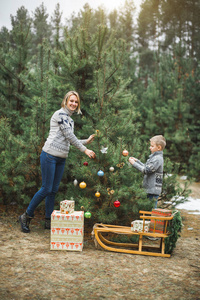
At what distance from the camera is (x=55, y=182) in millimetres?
4000

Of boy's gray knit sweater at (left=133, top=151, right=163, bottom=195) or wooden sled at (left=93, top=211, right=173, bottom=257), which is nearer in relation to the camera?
wooden sled at (left=93, top=211, right=173, bottom=257)

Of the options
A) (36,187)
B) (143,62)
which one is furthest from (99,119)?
(143,62)

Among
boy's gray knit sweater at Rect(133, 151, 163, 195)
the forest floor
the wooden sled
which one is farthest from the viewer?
boy's gray knit sweater at Rect(133, 151, 163, 195)

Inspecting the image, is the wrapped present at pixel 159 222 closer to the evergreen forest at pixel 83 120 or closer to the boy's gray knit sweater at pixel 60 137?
the evergreen forest at pixel 83 120

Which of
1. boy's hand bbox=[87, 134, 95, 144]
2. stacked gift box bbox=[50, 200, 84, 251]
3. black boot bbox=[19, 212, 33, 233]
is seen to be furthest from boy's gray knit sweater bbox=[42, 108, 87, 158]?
black boot bbox=[19, 212, 33, 233]

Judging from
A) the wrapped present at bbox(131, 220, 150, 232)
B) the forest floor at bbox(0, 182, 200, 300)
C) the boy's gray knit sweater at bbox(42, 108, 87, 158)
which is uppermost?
the boy's gray knit sweater at bbox(42, 108, 87, 158)

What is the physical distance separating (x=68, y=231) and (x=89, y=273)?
742 mm

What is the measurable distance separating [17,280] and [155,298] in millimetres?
1266

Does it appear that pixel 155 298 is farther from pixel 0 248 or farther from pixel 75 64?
pixel 75 64

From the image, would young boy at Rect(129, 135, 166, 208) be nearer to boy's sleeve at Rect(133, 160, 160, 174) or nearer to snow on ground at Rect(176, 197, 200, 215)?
boy's sleeve at Rect(133, 160, 160, 174)

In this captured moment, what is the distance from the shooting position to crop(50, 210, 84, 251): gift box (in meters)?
3.42

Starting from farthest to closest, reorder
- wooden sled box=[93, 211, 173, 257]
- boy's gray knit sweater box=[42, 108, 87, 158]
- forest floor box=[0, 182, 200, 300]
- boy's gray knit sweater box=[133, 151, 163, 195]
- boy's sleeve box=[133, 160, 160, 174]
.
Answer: boy's gray knit sweater box=[133, 151, 163, 195] → boy's sleeve box=[133, 160, 160, 174] → boy's gray knit sweater box=[42, 108, 87, 158] → wooden sled box=[93, 211, 173, 257] → forest floor box=[0, 182, 200, 300]

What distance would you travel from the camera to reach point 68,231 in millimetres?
3432

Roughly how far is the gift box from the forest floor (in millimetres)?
95
